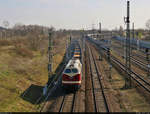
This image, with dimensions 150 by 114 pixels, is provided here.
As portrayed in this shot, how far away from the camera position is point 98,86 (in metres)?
24.3

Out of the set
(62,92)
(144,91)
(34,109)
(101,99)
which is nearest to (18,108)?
(34,109)

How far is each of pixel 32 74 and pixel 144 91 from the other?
16924 mm

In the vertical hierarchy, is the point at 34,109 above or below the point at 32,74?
below

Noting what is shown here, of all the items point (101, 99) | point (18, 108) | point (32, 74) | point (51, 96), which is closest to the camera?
point (18, 108)

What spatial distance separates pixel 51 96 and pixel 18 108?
5014 mm

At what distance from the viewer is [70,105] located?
17.9 m

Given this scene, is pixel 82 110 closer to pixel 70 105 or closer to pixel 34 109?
pixel 70 105

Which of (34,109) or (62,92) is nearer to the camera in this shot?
(34,109)

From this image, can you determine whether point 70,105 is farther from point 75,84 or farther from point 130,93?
point 130,93

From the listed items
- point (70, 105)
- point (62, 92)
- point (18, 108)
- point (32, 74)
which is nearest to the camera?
point (18, 108)

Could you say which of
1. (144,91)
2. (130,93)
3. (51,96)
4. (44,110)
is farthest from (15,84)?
(144,91)

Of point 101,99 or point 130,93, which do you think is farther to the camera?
point 130,93

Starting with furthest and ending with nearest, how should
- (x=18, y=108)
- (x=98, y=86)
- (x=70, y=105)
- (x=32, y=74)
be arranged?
(x=32, y=74), (x=98, y=86), (x=70, y=105), (x=18, y=108)

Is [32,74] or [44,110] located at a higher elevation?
[32,74]
